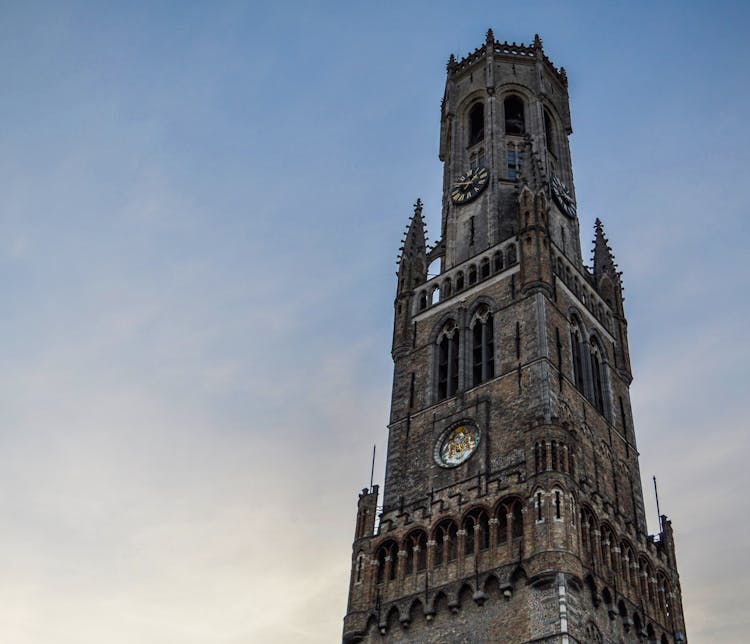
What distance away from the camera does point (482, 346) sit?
60.2m

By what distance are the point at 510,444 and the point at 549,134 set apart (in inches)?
1538

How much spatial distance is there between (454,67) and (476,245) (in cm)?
2681

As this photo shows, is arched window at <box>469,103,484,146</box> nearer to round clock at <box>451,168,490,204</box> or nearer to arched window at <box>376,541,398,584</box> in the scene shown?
round clock at <box>451,168,490,204</box>

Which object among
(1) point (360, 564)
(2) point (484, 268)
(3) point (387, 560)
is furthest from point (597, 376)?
(1) point (360, 564)

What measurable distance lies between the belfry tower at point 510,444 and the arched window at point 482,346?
0.11 metres

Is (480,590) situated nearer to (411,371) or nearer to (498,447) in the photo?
(498,447)

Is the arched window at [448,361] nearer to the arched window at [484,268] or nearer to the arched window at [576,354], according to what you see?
the arched window at [484,268]

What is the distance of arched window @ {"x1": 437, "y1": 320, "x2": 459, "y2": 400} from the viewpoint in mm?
60000

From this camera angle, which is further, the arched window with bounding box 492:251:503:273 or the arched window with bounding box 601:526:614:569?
the arched window with bounding box 492:251:503:273

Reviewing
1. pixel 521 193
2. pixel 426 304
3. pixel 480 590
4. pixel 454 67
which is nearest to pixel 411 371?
pixel 426 304

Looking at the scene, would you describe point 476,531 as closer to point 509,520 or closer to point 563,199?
point 509,520

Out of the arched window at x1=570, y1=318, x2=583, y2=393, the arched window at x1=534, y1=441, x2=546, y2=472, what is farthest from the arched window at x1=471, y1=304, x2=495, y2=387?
the arched window at x1=534, y1=441, x2=546, y2=472

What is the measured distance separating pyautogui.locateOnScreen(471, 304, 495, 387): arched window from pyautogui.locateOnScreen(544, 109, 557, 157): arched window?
2382 cm

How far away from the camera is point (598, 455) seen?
184ft
